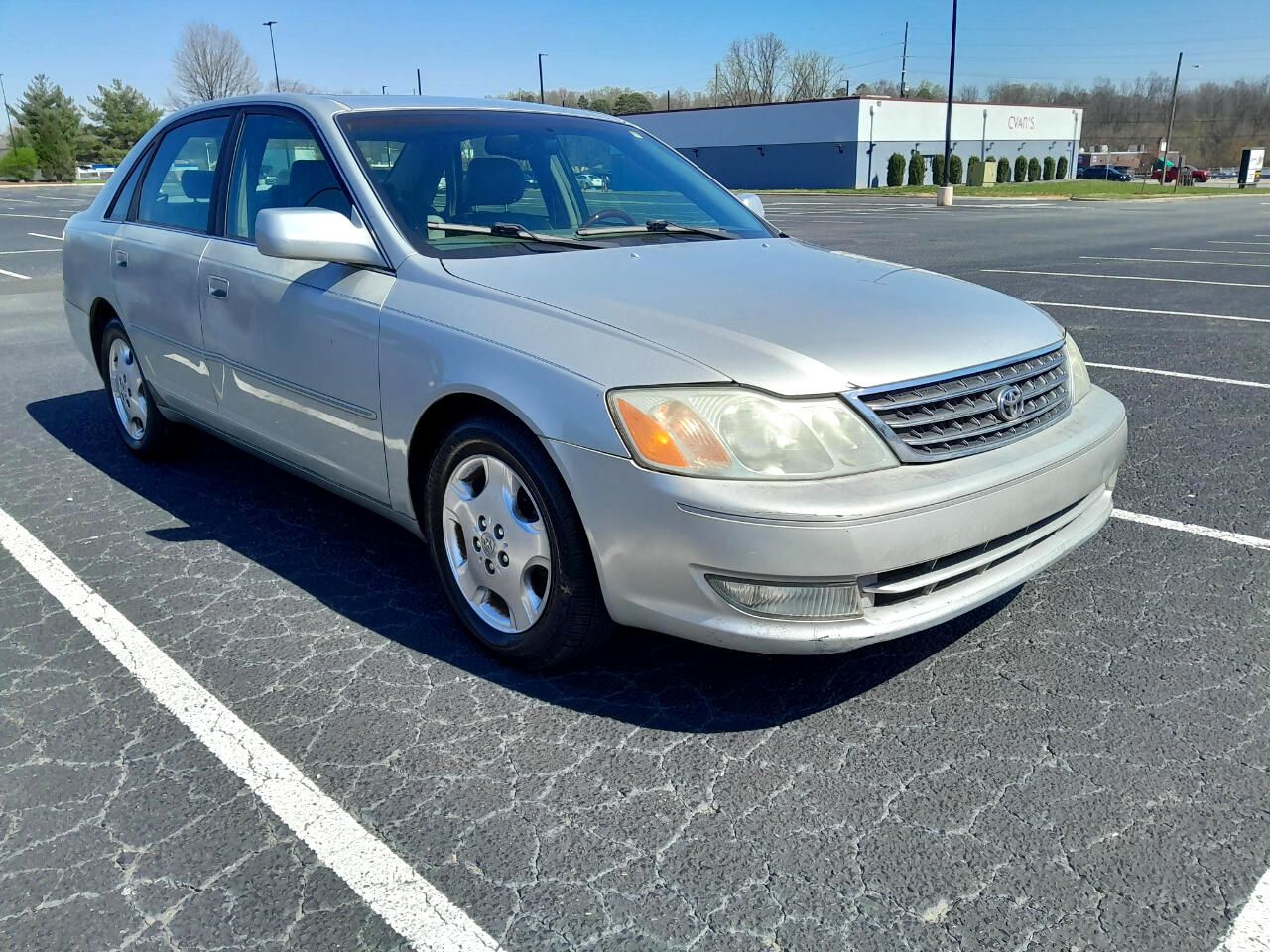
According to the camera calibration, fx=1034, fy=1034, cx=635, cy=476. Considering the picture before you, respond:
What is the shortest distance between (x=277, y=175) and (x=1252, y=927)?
386cm

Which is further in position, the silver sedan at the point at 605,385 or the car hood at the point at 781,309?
the car hood at the point at 781,309

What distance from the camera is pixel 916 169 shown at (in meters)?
55.4

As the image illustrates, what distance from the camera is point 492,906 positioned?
7.08 ft

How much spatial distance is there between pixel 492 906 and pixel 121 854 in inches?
34.7

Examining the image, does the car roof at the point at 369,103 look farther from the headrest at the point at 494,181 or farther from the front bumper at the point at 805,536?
the front bumper at the point at 805,536

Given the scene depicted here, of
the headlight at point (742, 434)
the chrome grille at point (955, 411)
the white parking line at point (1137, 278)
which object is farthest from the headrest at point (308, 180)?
the white parking line at point (1137, 278)

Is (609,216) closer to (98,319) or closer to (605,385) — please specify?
(605,385)

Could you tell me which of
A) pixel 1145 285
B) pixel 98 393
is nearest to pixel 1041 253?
pixel 1145 285

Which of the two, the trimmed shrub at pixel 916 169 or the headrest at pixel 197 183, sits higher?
the headrest at pixel 197 183

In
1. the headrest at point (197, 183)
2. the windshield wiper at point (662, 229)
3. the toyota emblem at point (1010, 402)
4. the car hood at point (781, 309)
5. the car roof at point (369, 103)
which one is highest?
the car roof at point (369, 103)

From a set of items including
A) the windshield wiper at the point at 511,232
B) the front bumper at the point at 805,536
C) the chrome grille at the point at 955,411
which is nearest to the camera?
the front bumper at the point at 805,536

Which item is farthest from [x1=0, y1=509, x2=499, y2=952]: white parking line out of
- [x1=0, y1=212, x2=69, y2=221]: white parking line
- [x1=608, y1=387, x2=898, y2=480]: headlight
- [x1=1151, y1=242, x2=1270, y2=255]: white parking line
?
[x1=0, y1=212, x2=69, y2=221]: white parking line

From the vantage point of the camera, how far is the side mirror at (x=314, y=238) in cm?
327

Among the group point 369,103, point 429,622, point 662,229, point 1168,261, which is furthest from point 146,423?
point 1168,261
